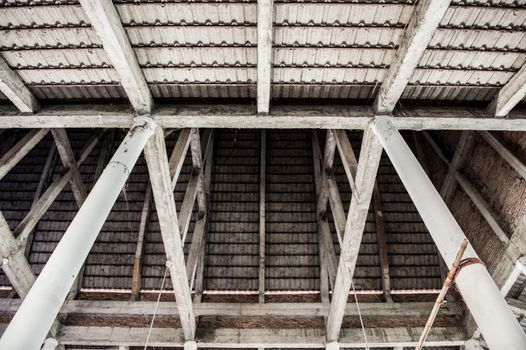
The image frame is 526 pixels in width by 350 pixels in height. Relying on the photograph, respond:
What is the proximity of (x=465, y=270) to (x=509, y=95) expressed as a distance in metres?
3.45

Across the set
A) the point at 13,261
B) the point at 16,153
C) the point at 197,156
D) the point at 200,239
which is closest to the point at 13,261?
the point at 13,261

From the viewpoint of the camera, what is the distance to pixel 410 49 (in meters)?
4.30

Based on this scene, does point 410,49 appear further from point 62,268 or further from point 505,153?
point 62,268

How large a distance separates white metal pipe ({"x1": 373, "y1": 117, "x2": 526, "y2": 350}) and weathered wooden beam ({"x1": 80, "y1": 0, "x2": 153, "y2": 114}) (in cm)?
351

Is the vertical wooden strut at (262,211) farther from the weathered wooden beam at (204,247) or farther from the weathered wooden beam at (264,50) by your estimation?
the weathered wooden beam at (264,50)

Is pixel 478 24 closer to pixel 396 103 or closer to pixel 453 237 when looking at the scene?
pixel 396 103

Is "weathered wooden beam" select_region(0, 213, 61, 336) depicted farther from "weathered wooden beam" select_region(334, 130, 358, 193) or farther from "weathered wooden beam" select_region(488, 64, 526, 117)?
"weathered wooden beam" select_region(488, 64, 526, 117)

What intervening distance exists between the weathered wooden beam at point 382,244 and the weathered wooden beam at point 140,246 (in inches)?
245

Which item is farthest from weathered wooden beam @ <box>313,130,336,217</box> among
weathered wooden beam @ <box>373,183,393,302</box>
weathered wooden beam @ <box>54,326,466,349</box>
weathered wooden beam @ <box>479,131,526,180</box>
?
weathered wooden beam @ <box>479,131,526,180</box>

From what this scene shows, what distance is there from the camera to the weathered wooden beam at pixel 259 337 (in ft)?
27.1

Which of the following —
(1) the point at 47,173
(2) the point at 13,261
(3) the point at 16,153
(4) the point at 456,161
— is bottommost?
(2) the point at 13,261

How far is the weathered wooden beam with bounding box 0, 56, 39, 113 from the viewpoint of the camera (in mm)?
4891

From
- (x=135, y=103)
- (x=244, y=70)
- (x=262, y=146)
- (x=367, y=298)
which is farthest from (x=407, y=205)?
(x=135, y=103)

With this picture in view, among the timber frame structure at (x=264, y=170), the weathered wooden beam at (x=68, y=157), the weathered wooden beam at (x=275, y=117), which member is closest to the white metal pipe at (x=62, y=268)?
the timber frame structure at (x=264, y=170)
